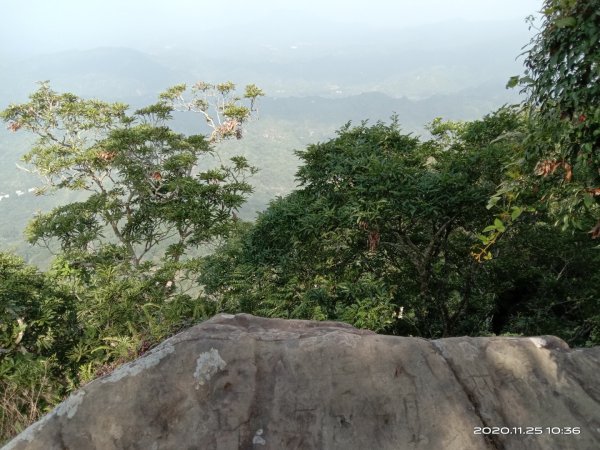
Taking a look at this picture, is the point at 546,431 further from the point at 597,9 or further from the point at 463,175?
the point at 463,175

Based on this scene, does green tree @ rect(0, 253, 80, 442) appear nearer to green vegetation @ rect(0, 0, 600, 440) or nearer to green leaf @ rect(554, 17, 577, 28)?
green vegetation @ rect(0, 0, 600, 440)

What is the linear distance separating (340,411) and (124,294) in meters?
5.67

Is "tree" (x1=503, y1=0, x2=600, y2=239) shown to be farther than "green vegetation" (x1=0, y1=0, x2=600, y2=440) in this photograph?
No

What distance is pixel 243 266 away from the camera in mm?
8281

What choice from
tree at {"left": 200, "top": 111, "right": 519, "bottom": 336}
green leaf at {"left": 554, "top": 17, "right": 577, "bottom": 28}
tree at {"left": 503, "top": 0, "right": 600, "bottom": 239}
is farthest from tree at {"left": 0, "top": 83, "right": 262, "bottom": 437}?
green leaf at {"left": 554, "top": 17, "right": 577, "bottom": 28}

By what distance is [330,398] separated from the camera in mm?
3705

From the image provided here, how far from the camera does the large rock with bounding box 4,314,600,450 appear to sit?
3451mm

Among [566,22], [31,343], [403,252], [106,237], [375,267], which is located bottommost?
[106,237]

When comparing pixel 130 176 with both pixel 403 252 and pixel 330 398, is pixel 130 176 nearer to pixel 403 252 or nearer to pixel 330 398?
pixel 403 252

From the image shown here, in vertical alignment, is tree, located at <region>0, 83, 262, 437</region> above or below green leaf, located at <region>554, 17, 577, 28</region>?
below

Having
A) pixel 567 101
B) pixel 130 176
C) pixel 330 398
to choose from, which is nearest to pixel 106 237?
pixel 130 176

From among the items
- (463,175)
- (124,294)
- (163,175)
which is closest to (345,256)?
(463,175)

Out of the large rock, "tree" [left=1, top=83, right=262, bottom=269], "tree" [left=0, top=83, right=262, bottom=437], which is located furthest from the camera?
"tree" [left=1, top=83, right=262, bottom=269]

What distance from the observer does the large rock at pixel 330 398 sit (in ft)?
11.3
